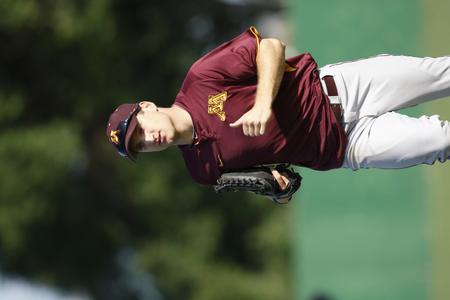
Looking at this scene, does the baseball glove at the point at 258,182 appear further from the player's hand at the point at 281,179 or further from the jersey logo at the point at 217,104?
the jersey logo at the point at 217,104

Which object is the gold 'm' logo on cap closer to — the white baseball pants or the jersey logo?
the jersey logo

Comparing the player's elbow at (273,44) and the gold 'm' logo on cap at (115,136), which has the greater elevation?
the player's elbow at (273,44)

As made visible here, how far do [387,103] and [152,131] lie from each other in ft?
3.93

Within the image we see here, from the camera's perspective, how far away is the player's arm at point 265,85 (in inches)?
155

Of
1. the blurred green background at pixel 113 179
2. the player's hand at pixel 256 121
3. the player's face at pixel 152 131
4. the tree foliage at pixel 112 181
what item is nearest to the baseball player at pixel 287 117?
the player's face at pixel 152 131

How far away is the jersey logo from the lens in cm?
429

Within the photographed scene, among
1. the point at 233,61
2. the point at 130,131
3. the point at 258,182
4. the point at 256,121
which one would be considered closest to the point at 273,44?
the point at 233,61

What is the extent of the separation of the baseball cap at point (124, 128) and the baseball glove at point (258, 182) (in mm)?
453

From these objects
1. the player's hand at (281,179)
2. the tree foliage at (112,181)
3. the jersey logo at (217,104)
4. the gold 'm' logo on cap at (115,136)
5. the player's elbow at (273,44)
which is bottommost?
the tree foliage at (112,181)

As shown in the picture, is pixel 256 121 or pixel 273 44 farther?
pixel 273 44

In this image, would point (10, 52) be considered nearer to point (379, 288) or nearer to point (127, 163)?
point (127, 163)

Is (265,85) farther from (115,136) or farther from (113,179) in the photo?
(113,179)

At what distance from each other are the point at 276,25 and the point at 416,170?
1063 cm

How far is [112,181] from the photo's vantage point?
16438mm
